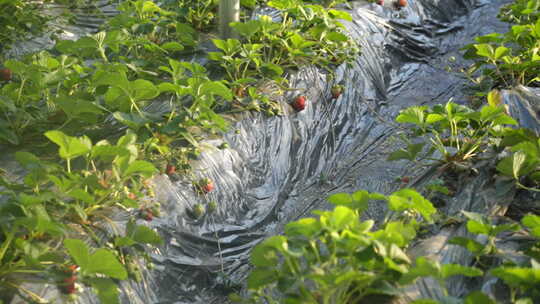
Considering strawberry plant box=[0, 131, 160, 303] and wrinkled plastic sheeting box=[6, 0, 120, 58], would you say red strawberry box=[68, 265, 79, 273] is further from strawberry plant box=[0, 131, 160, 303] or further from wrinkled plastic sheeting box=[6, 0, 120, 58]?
wrinkled plastic sheeting box=[6, 0, 120, 58]

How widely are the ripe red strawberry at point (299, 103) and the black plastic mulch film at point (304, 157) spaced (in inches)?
1.9

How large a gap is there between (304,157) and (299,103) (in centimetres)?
33

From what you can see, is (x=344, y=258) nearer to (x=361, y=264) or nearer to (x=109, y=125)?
(x=361, y=264)

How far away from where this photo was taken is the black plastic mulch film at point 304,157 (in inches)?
Result: 92.3

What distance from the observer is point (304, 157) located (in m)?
3.15

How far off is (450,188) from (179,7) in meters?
2.15

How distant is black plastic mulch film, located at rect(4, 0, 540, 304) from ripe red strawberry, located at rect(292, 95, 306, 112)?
0.05m

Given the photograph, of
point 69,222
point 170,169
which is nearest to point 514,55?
point 170,169

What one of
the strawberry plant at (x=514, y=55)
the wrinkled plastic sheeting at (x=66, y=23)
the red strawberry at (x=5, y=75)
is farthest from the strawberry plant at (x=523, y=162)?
the wrinkled plastic sheeting at (x=66, y=23)

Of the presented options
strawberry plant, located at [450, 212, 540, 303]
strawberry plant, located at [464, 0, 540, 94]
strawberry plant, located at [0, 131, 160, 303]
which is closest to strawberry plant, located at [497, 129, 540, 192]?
strawberry plant, located at [450, 212, 540, 303]

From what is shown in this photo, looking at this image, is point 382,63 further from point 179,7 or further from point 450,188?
point 450,188

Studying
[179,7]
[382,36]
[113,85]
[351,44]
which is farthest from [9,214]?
[382,36]

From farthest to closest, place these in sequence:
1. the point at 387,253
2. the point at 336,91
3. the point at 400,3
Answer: the point at 400,3
the point at 336,91
the point at 387,253

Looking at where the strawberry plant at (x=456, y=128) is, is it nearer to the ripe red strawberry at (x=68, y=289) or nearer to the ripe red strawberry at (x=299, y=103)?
the ripe red strawberry at (x=299, y=103)
